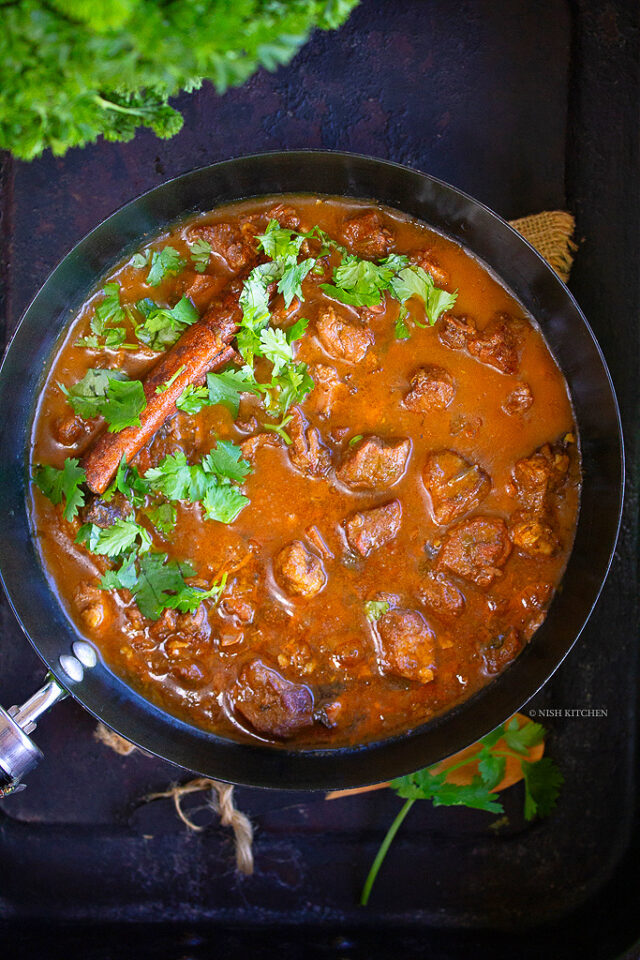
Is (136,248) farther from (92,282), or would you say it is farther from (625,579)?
(625,579)

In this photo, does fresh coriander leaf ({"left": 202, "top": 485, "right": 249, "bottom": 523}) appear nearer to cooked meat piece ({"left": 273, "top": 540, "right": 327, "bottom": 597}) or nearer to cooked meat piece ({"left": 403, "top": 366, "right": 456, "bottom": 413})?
cooked meat piece ({"left": 273, "top": 540, "right": 327, "bottom": 597})

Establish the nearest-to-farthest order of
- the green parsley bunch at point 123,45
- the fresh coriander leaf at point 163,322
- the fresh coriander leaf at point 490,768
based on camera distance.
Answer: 1. the green parsley bunch at point 123,45
2. the fresh coriander leaf at point 163,322
3. the fresh coriander leaf at point 490,768

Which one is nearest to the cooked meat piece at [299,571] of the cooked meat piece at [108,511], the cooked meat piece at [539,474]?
the cooked meat piece at [108,511]

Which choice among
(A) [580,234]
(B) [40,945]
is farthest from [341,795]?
(A) [580,234]

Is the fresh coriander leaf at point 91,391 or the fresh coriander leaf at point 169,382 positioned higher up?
the fresh coriander leaf at point 91,391

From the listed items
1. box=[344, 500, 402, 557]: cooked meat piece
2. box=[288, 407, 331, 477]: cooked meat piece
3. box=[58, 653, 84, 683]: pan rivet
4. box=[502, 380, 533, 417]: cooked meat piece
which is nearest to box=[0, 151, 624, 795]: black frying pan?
box=[58, 653, 84, 683]: pan rivet

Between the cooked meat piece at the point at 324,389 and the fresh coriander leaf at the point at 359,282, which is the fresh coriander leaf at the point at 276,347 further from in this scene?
the fresh coriander leaf at the point at 359,282

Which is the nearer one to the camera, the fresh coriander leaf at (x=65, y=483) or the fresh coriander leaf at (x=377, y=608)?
the fresh coriander leaf at (x=65, y=483)
